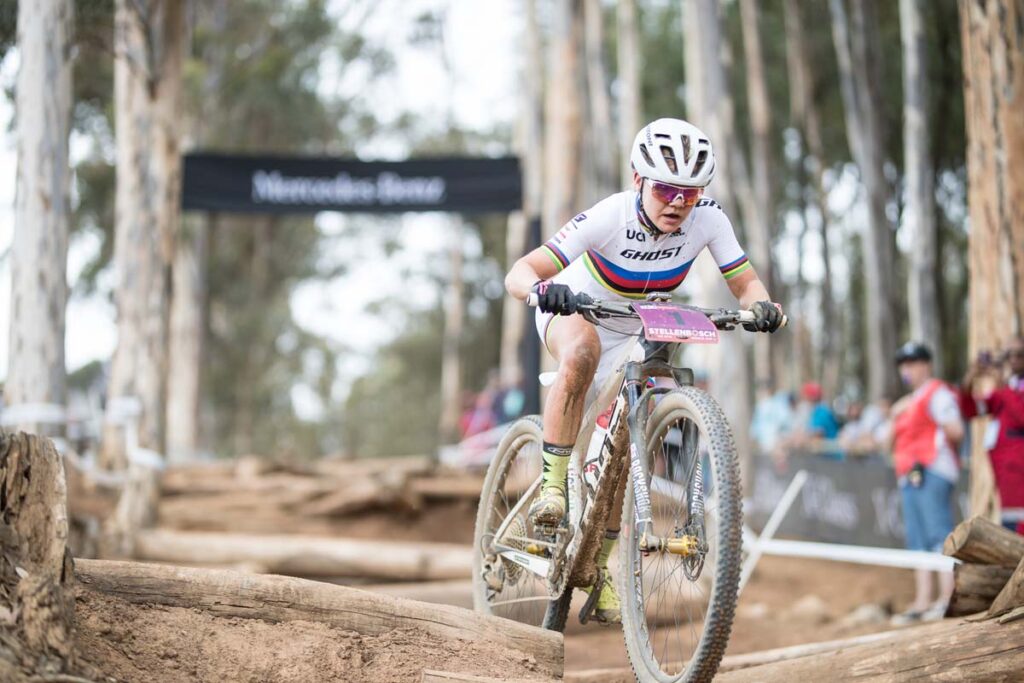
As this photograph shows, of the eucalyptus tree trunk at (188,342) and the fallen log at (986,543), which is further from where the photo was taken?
the eucalyptus tree trunk at (188,342)

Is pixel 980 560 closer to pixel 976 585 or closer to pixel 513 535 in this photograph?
pixel 976 585

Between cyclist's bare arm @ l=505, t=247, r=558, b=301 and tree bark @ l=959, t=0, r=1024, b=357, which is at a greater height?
tree bark @ l=959, t=0, r=1024, b=357

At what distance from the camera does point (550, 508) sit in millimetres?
5277

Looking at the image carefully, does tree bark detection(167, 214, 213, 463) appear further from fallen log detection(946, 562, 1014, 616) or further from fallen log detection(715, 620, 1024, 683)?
fallen log detection(715, 620, 1024, 683)

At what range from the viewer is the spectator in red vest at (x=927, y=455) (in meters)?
9.37

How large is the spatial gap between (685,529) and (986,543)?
1898 millimetres

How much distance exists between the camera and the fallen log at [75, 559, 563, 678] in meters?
4.58

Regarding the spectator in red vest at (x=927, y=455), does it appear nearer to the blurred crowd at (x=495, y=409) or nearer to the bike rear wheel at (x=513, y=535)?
the bike rear wheel at (x=513, y=535)

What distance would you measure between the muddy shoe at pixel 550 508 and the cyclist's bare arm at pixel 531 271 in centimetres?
99

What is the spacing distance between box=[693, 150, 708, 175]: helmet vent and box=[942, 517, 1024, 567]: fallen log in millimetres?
2254

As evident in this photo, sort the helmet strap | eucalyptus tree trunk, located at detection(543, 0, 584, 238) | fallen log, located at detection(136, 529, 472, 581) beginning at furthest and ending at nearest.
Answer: eucalyptus tree trunk, located at detection(543, 0, 584, 238) → fallen log, located at detection(136, 529, 472, 581) → the helmet strap

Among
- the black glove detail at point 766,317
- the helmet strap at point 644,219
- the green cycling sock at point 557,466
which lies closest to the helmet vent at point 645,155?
the helmet strap at point 644,219

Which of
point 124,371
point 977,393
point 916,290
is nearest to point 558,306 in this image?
point 977,393

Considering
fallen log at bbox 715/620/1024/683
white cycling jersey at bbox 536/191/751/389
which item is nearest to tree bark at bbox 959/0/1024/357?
white cycling jersey at bbox 536/191/751/389
